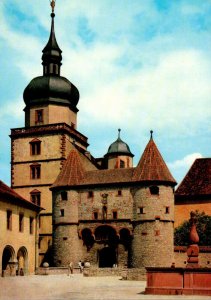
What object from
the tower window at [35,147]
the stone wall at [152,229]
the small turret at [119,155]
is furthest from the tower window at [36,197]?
the small turret at [119,155]

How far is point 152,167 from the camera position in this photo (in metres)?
56.8

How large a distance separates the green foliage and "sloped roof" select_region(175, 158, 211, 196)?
5540 mm

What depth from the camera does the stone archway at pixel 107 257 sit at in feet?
186

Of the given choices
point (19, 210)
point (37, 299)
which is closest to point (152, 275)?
point (37, 299)

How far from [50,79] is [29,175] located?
10916 mm

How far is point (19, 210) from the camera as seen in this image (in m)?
49.6

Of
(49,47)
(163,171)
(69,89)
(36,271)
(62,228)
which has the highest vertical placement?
(49,47)

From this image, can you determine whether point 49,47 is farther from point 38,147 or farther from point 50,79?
point 38,147

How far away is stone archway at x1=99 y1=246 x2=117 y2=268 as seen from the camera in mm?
56781

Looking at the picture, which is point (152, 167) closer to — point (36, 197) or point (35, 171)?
point (36, 197)

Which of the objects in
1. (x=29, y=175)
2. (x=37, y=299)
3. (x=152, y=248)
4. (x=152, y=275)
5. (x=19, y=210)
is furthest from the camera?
(x=29, y=175)

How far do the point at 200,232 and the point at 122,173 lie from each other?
10594 millimetres

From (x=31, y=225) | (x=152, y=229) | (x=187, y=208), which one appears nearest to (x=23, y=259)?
(x=31, y=225)

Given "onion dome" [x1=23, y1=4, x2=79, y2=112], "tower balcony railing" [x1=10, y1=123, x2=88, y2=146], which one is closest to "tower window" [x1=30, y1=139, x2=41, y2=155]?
"tower balcony railing" [x1=10, y1=123, x2=88, y2=146]
